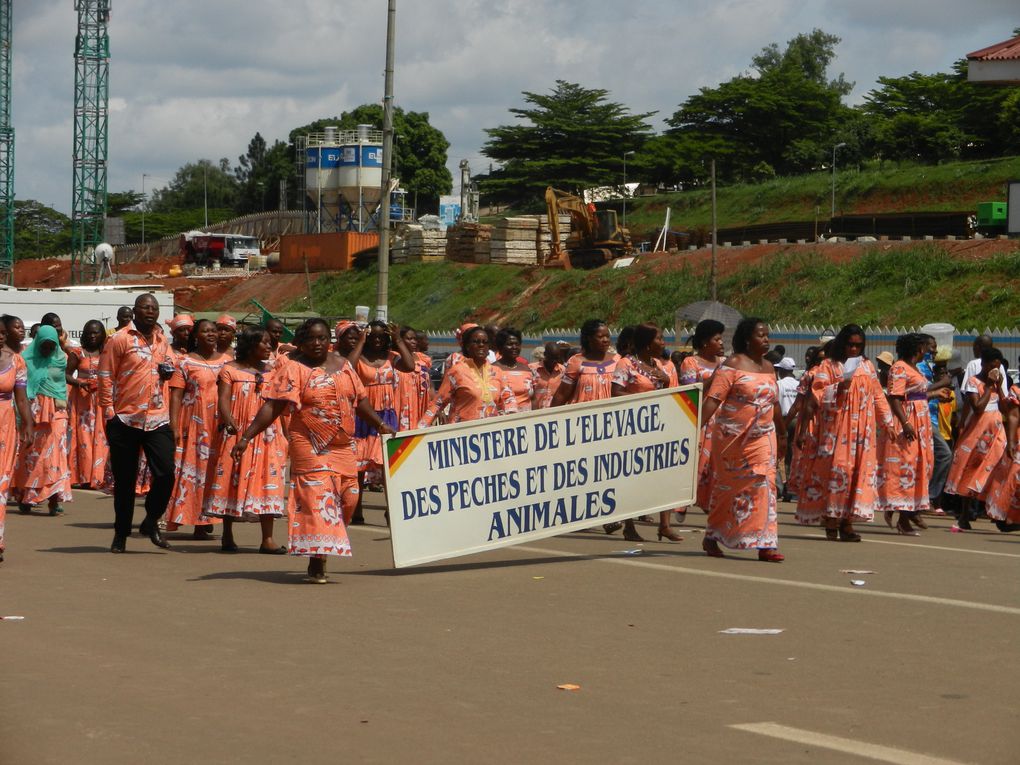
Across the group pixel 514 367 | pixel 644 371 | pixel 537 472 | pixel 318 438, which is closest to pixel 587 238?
pixel 514 367

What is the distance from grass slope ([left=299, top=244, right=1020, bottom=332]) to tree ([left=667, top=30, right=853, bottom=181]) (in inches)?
997

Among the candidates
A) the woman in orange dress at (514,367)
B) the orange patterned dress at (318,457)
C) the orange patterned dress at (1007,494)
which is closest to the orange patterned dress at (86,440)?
the woman in orange dress at (514,367)

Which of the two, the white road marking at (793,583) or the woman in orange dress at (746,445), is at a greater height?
the woman in orange dress at (746,445)

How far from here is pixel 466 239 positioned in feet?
243

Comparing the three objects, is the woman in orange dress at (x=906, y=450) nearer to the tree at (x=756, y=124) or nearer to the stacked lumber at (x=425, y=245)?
the stacked lumber at (x=425, y=245)

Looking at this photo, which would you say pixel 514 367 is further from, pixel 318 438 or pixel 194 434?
pixel 318 438

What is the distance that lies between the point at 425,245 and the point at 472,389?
66149 millimetres

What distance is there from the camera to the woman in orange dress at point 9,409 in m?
10.9

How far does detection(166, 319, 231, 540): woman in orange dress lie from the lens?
12383 mm

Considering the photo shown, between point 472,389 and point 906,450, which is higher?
point 472,389

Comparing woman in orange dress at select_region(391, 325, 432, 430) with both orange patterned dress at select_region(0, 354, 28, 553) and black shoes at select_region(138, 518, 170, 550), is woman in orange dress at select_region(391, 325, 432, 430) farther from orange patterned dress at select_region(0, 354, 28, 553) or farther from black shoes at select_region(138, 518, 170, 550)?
orange patterned dress at select_region(0, 354, 28, 553)

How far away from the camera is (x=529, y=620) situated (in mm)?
8438

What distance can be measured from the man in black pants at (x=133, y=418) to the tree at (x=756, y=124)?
81.7 m

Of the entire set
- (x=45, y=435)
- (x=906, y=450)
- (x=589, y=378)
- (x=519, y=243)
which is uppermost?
(x=519, y=243)
